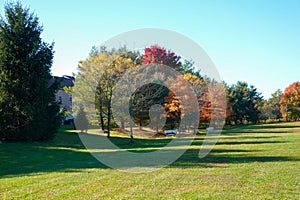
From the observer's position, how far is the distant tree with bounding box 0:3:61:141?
1945 cm

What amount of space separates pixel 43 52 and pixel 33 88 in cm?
275

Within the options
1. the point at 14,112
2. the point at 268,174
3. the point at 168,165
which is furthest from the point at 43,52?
the point at 268,174

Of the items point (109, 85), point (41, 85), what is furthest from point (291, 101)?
point (41, 85)

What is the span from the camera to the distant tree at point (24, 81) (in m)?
19.5

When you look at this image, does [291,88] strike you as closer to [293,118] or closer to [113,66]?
[293,118]

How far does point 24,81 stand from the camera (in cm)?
2020

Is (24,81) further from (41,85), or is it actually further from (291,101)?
(291,101)

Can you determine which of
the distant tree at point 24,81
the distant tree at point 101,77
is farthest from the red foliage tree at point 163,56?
the distant tree at point 24,81

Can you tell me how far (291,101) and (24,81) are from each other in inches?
2139

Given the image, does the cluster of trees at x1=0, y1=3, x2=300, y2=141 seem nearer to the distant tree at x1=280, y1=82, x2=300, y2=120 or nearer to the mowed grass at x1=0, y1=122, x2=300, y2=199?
the mowed grass at x1=0, y1=122, x2=300, y2=199

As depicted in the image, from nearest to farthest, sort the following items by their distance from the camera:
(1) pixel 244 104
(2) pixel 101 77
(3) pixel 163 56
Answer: (2) pixel 101 77
(3) pixel 163 56
(1) pixel 244 104

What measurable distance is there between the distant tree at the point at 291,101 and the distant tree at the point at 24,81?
52.4 meters

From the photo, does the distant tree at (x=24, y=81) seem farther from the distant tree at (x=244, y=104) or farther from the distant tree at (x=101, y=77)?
the distant tree at (x=244, y=104)

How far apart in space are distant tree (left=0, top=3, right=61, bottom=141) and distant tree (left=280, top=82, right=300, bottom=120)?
52.4 metres
